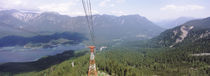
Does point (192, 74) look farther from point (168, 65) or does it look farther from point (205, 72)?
point (168, 65)

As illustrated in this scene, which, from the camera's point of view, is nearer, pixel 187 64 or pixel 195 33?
pixel 187 64

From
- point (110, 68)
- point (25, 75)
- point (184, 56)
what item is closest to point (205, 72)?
point (184, 56)

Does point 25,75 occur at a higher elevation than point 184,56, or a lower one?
lower

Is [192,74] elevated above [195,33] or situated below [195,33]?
below

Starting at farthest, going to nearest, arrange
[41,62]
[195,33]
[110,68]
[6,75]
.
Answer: [195,33] < [41,62] < [6,75] < [110,68]

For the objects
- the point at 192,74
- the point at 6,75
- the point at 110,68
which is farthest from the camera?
the point at 6,75

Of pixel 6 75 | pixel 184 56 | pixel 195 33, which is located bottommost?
pixel 6 75

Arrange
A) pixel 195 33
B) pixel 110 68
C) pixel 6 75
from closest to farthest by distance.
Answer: pixel 110 68, pixel 6 75, pixel 195 33

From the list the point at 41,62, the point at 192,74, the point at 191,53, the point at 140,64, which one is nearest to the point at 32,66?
the point at 41,62

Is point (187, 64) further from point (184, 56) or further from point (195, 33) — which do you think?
point (195, 33)
